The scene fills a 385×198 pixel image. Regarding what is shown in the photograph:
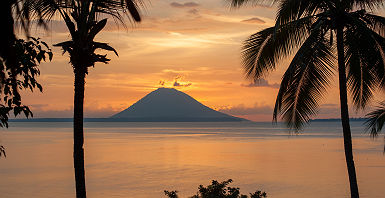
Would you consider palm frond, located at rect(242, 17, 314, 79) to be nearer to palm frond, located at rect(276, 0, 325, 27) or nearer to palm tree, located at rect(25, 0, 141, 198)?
palm frond, located at rect(276, 0, 325, 27)

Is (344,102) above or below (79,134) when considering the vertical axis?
above

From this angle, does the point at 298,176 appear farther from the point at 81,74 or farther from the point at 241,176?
the point at 81,74

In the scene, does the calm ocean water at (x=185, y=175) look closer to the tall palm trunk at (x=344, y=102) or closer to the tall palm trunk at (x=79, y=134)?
the tall palm trunk at (x=344, y=102)

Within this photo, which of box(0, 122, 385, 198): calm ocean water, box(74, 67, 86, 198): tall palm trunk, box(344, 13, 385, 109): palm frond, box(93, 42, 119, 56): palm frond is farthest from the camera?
box(0, 122, 385, 198): calm ocean water

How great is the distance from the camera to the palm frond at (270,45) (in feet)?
52.1

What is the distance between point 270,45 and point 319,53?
1595mm

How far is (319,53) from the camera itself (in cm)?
1559

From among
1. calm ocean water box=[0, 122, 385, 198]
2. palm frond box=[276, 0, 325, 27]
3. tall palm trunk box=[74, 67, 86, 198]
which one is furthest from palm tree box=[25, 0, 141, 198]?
calm ocean water box=[0, 122, 385, 198]

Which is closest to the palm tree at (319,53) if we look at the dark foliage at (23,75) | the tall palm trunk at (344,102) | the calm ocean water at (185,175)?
the tall palm trunk at (344,102)

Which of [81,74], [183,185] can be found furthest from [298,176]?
[81,74]

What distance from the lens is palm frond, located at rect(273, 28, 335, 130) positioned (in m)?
14.8

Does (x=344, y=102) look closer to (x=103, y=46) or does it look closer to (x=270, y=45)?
(x=270, y=45)

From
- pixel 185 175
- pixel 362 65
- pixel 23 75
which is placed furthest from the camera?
pixel 185 175

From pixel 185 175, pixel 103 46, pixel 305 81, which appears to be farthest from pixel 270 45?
pixel 185 175
